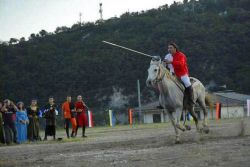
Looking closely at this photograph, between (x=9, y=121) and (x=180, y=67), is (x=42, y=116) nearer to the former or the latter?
(x=9, y=121)

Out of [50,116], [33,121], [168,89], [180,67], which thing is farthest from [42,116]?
[168,89]

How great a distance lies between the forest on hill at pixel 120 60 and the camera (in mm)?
102125

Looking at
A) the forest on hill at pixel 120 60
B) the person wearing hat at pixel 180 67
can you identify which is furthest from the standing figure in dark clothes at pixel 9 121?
the forest on hill at pixel 120 60

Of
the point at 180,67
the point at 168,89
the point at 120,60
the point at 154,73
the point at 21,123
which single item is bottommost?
the point at 21,123

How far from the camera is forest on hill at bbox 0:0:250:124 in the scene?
102125mm

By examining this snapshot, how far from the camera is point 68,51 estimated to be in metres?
123

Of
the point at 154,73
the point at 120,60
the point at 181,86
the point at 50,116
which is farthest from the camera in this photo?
the point at 120,60

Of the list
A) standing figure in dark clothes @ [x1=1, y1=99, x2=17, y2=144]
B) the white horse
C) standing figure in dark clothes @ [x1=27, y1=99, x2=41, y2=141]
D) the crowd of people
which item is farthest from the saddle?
standing figure in dark clothes @ [x1=27, y1=99, x2=41, y2=141]

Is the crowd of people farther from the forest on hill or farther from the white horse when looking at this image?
the forest on hill

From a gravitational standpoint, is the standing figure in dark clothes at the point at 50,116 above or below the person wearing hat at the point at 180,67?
below

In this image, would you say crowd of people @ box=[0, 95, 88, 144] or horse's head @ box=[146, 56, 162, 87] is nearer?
horse's head @ box=[146, 56, 162, 87]

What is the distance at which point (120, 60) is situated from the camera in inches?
4188

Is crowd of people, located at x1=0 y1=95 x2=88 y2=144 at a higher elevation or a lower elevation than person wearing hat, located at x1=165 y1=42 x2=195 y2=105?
lower

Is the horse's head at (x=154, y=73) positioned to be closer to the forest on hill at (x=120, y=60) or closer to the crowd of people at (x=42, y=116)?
the crowd of people at (x=42, y=116)
